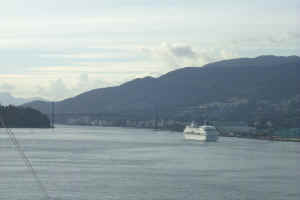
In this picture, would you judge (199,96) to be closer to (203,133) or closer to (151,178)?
(203,133)

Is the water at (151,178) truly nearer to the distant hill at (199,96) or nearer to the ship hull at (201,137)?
the ship hull at (201,137)

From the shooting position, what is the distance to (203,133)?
82.7 metres

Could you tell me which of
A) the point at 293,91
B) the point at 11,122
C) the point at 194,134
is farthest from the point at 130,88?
the point at 194,134

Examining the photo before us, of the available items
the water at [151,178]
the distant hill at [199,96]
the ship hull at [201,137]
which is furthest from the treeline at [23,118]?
the water at [151,178]

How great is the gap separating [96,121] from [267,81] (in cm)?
5096

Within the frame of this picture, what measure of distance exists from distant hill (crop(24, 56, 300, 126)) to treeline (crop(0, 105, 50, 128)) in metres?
34.4

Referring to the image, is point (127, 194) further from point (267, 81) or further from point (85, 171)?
point (267, 81)

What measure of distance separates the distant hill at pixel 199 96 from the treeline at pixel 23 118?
34392mm

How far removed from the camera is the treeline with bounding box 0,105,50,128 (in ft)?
365

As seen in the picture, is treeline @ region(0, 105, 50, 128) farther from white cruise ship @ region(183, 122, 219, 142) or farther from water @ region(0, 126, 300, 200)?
water @ region(0, 126, 300, 200)

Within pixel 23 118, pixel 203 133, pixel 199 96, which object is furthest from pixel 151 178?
pixel 199 96

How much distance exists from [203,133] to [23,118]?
42.0m

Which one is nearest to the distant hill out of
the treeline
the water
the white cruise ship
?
the treeline

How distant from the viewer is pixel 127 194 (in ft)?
80.6
